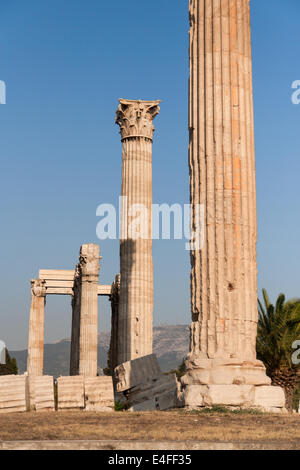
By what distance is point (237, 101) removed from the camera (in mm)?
17109

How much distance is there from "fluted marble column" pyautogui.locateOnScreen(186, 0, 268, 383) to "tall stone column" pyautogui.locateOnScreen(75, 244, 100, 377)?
24.8m

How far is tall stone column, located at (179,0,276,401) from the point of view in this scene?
15727 millimetres

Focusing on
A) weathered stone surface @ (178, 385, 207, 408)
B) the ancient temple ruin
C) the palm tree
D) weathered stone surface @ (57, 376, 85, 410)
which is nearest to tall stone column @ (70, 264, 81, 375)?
the palm tree

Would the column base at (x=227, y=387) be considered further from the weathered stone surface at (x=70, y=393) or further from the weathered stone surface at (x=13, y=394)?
the weathered stone surface at (x=13, y=394)

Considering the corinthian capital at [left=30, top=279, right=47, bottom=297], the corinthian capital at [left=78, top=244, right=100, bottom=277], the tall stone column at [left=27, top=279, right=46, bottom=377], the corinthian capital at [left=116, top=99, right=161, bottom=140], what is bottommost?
the tall stone column at [left=27, top=279, right=46, bottom=377]

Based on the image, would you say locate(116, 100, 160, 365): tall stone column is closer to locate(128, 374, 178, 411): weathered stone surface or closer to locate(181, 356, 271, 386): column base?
locate(128, 374, 178, 411): weathered stone surface

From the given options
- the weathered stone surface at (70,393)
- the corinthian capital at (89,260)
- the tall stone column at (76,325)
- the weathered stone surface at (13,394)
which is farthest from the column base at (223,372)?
the tall stone column at (76,325)

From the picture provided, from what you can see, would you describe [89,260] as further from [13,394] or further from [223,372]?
[223,372]

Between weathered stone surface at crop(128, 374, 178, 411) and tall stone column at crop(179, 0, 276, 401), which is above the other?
tall stone column at crop(179, 0, 276, 401)

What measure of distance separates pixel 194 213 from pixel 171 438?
8.45m

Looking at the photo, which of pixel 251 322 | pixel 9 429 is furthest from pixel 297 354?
pixel 9 429

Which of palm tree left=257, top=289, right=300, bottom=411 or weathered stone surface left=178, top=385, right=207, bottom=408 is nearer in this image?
weathered stone surface left=178, top=385, right=207, bottom=408

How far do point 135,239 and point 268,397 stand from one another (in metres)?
13.8
